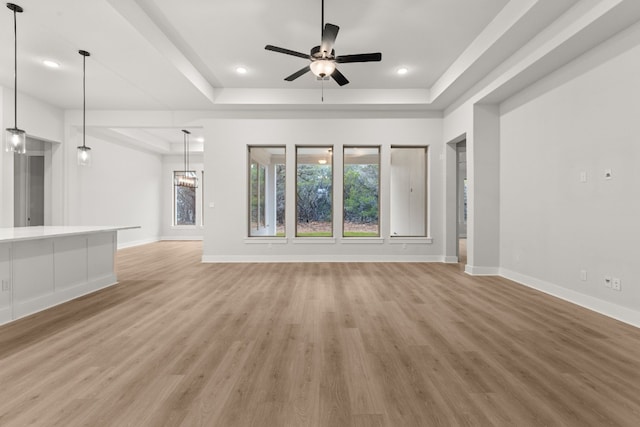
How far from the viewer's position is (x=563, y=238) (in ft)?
12.6

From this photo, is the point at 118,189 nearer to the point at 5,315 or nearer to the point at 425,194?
the point at 5,315

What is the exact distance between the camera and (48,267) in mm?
3385

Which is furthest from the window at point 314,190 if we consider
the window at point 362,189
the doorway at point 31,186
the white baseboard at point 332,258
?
the doorway at point 31,186

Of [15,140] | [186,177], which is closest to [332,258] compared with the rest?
[15,140]

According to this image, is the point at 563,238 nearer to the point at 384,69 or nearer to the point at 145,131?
the point at 384,69

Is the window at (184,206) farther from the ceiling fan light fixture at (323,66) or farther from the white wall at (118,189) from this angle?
the ceiling fan light fixture at (323,66)

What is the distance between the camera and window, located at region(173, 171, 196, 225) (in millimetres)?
11102

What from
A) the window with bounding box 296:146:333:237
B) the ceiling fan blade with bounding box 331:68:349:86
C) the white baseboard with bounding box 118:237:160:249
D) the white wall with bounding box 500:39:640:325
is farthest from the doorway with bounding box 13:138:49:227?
the white wall with bounding box 500:39:640:325

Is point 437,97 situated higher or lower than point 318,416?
higher

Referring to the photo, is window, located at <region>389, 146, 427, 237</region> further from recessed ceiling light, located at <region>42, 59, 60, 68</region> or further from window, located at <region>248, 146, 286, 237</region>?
recessed ceiling light, located at <region>42, 59, 60, 68</region>

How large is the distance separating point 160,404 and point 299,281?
3090 mm

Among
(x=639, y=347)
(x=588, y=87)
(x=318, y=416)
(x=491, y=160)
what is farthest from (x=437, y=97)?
(x=318, y=416)

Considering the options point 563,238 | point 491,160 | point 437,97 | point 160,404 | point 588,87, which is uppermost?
point 437,97

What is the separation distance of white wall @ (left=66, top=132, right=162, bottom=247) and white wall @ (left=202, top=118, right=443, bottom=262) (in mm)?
3134
